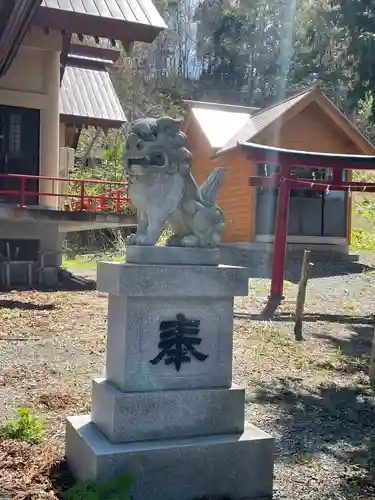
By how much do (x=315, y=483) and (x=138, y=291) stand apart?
1988 millimetres

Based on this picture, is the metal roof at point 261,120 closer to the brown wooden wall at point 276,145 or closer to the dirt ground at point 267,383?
the brown wooden wall at point 276,145

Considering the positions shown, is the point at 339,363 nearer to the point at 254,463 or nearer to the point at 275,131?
the point at 254,463

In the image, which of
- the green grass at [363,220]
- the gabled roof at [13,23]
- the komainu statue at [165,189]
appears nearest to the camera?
the komainu statue at [165,189]

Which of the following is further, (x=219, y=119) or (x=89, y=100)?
(x=219, y=119)

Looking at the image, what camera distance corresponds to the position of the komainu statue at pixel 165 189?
14.2ft

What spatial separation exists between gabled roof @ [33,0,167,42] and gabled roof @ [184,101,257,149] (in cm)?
838

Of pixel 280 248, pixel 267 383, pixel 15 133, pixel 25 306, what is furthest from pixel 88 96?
pixel 267 383

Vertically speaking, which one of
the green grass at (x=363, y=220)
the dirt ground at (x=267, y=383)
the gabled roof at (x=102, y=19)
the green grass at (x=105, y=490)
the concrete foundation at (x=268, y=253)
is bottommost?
the dirt ground at (x=267, y=383)

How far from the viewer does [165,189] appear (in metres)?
4.40

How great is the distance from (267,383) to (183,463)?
10.3ft

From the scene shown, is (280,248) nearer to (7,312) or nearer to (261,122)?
(7,312)

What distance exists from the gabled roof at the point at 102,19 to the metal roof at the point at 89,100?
17.5 feet

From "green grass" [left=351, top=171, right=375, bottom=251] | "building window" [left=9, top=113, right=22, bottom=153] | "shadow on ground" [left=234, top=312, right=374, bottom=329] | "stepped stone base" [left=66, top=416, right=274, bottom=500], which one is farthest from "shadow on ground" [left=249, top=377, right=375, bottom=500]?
"green grass" [left=351, top=171, right=375, bottom=251]

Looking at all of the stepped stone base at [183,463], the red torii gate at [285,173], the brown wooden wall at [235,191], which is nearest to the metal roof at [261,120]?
the brown wooden wall at [235,191]
